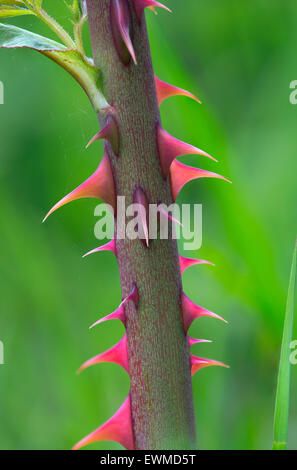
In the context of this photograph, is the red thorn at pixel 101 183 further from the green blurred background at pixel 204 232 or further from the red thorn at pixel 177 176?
the green blurred background at pixel 204 232

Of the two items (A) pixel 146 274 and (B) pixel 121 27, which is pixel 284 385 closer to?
(A) pixel 146 274

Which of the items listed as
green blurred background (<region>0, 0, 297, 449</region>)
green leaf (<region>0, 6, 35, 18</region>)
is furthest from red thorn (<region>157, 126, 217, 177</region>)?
green blurred background (<region>0, 0, 297, 449</region>)

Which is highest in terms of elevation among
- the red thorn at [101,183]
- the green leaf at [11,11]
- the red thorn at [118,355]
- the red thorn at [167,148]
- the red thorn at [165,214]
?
the green leaf at [11,11]

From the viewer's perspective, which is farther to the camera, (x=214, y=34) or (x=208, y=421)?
(x=214, y=34)

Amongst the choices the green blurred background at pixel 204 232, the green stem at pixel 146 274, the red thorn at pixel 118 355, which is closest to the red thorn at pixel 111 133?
the green stem at pixel 146 274

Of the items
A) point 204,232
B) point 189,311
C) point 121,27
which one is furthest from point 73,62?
point 204,232
